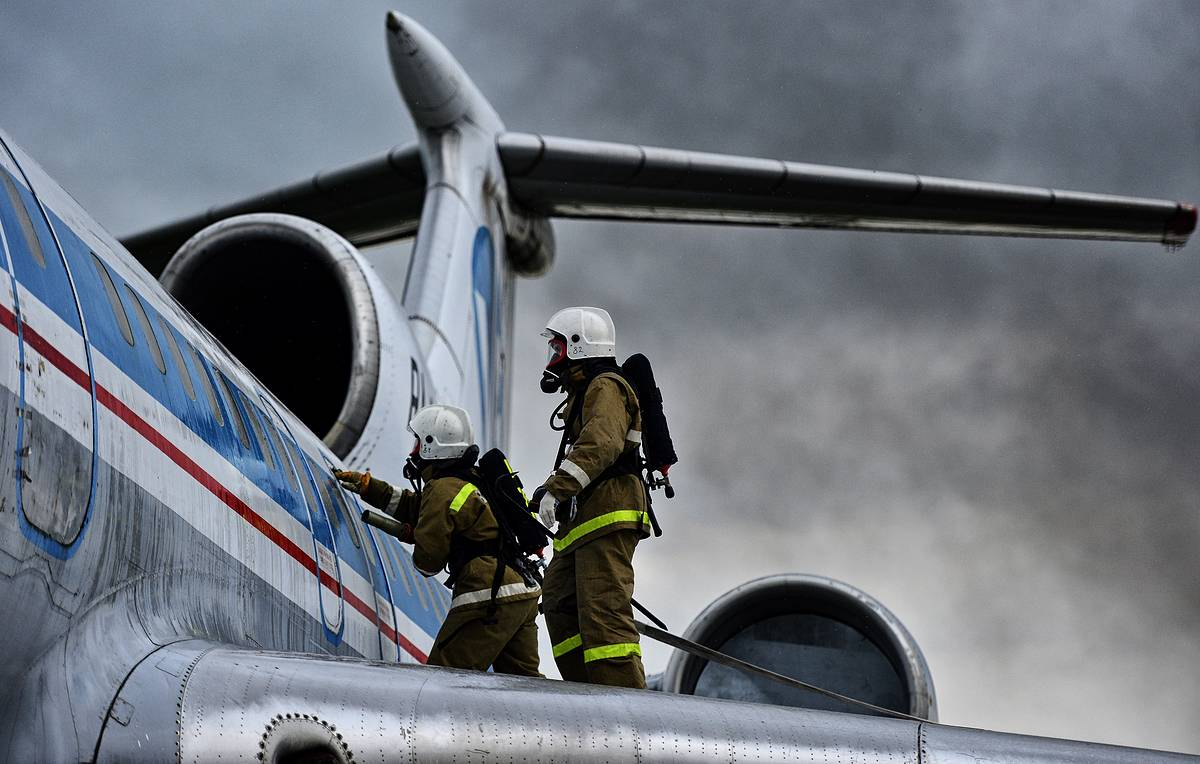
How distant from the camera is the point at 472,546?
6.30 metres

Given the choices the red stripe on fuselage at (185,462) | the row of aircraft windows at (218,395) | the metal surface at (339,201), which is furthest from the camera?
the metal surface at (339,201)

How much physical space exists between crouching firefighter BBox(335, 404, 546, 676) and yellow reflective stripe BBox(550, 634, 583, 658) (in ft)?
1.02

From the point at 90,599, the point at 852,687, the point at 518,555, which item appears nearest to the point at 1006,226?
the point at 852,687

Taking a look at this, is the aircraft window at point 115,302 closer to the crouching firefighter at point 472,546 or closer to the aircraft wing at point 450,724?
the aircraft wing at point 450,724

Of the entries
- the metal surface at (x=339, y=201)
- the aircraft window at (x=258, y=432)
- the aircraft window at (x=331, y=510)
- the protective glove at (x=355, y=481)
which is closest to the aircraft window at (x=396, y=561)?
the aircraft window at (x=331, y=510)

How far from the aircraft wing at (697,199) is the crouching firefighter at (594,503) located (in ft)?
19.9

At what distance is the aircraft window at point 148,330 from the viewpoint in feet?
17.2

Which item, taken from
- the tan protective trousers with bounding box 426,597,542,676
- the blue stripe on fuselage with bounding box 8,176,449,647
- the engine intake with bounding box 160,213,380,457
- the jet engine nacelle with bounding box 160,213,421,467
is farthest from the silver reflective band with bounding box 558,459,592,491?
the engine intake with bounding box 160,213,380,457

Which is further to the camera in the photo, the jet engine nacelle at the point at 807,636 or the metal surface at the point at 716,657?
the jet engine nacelle at the point at 807,636

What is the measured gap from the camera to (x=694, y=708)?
4367 mm

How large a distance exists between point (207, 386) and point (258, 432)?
21.5 inches

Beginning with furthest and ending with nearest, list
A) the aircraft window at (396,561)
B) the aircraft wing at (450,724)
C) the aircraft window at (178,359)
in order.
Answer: the aircraft window at (396,561), the aircraft window at (178,359), the aircraft wing at (450,724)

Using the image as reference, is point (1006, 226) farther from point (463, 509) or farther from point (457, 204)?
point (463, 509)

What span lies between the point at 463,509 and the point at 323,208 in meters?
7.30
